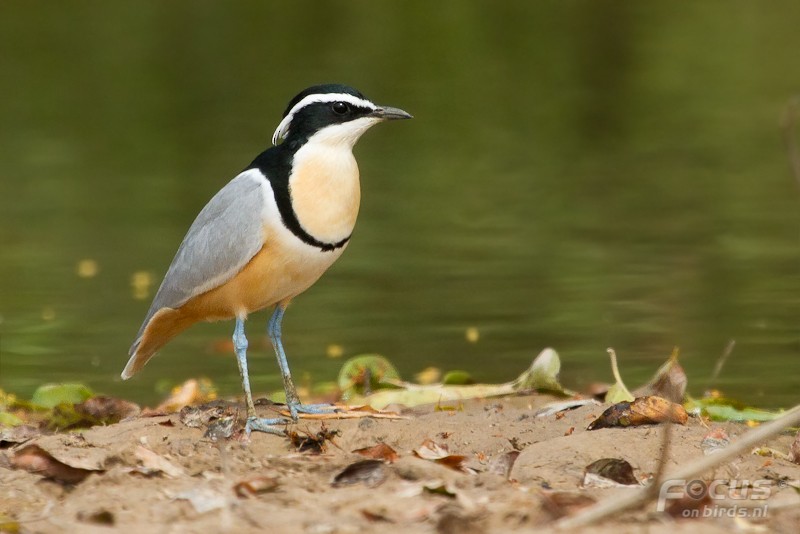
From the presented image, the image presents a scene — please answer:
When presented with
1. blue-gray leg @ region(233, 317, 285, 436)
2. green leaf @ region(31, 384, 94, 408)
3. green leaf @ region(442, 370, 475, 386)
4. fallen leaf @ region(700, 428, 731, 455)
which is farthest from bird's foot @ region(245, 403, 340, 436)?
fallen leaf @ region(700, 428, 731, 455)

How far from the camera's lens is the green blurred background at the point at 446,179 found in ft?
30.8

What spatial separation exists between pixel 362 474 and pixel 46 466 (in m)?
1.22

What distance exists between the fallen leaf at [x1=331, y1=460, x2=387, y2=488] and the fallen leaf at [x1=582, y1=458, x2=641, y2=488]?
0.78 m

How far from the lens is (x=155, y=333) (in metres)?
6.89

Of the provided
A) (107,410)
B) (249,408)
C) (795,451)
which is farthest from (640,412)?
(107,410)

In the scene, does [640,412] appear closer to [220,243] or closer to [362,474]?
[362,474]

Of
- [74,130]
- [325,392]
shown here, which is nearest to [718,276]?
[325,392]

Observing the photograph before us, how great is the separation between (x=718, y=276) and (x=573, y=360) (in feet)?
7.38

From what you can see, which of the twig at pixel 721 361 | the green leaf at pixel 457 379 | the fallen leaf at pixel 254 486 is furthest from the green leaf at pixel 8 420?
the twig at pixel 721 361

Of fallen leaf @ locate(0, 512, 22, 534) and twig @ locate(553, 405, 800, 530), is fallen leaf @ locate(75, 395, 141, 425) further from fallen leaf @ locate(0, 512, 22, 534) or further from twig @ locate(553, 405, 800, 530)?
twig @ locate(553, 405, 800, 530)

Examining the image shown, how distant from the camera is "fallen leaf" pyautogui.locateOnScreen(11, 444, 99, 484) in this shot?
17.4ft

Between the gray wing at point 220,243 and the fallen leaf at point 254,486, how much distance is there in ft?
5.28

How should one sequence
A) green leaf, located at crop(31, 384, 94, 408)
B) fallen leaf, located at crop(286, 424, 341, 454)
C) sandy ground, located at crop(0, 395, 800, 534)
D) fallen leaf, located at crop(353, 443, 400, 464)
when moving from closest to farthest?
sandy ground, located at crop(0, 395, 800, 534) → fallen leaf, located at crop(353, 443, 400, 464) → fallen leaf, located at crop(286, 424, 341, 454) → green leaf, located at crop(31, 384, 94, 408)

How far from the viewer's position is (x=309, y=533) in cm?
438
